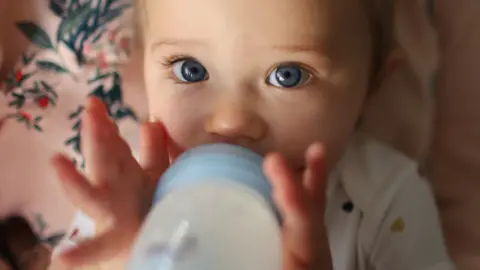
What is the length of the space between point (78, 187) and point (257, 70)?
0.19 meters

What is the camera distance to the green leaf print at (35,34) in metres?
1.13

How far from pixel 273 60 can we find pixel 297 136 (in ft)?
0.26

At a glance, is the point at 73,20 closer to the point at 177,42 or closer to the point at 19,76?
the point at 19,76

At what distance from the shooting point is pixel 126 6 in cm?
110

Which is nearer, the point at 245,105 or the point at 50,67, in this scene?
the point at 245,105

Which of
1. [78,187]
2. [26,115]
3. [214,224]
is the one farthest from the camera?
[26,115]

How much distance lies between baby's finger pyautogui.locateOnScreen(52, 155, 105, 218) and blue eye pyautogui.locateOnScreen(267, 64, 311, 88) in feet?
0.63

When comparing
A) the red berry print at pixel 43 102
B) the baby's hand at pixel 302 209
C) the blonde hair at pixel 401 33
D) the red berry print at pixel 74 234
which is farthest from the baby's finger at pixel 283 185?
the red berry print at pixel 43 102

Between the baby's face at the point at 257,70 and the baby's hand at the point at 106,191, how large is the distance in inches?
3.0

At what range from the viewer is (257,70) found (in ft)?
2.25

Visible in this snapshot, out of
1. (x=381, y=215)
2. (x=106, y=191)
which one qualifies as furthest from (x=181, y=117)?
(x=381, y=215)

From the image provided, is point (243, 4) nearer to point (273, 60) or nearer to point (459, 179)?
point (273, 60)

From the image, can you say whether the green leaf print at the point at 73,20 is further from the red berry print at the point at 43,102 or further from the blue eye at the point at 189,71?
the blue eye at the point at 189,71

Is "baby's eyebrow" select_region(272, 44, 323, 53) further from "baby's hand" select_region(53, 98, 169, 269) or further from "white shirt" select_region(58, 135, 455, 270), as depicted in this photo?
"white shirt" select_region(58, 135, 455, 270)
